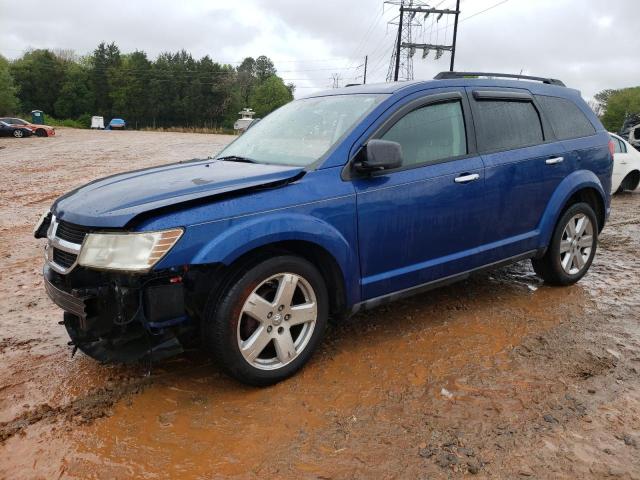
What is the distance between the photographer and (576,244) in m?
4.90

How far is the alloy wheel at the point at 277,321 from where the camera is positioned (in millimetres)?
2967

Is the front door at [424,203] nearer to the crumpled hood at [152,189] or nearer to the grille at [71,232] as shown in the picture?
the crumpled hood at [152,189]

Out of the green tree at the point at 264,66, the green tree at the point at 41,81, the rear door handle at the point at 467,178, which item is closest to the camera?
the rear door handle at the point at 467,178

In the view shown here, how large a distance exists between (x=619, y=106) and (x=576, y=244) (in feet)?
349

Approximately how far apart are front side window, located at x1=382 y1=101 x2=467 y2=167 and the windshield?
0.88 ft

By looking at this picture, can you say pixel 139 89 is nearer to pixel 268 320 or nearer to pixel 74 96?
pixel 74 96

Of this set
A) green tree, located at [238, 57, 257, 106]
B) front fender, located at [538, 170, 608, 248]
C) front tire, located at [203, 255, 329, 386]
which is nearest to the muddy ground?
front tire, located at [203, 255, 329, 386]

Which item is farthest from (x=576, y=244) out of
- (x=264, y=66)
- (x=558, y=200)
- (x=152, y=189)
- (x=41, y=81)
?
(x=264, y=66)

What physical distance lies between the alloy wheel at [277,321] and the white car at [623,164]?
403 inches

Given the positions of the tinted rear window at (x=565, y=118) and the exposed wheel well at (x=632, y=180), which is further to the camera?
the exposed wheel well at (x=632, y=180)

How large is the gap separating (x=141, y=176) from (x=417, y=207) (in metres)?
1.86

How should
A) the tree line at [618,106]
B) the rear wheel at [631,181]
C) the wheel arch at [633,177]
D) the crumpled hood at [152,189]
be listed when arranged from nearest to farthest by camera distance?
1. the crumpled hood at [152,189]
2. the wheel arch at [633,177]
3. the rear wheel at [631,181]
4. the tree line at [618,106]

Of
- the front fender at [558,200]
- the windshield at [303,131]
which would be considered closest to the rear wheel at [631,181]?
the front fender at [558,200]

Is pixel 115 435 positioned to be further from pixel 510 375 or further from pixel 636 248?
pixel 636 248
